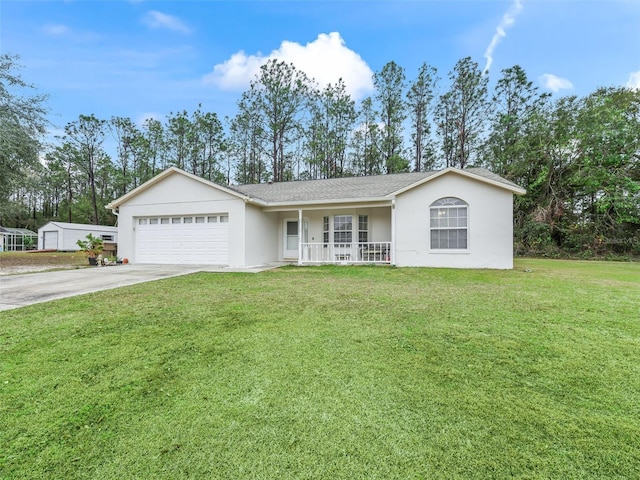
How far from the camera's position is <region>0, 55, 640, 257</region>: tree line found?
15914mm

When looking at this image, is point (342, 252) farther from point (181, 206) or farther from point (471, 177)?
point (181, 206)

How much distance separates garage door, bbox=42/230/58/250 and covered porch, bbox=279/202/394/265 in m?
24.4

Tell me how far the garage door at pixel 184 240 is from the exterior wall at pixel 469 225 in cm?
711

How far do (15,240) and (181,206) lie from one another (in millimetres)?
30354

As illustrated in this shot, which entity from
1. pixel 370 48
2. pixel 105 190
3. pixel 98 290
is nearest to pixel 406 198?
pixel 98 290

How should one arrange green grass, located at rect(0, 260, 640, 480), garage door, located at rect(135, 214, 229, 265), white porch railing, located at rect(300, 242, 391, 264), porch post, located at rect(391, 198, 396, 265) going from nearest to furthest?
green grass, located at rect(0, 260, 640, 480) → porch post, located at rect(391, 198, 396, 265) → garage door, located at rect(135, 214, 229, 265) → white porch railing, located at rect(300, 242, 391, 264)

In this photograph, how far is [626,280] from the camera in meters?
7.91

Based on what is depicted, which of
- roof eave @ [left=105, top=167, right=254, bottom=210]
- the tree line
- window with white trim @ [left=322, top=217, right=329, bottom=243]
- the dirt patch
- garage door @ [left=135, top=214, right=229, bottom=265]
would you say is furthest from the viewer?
the tree line

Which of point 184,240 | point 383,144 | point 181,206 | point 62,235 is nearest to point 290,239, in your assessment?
A: point 184,240

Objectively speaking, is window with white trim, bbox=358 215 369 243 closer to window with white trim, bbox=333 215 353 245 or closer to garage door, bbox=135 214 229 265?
window with white trim, bbox=333 215 353 245

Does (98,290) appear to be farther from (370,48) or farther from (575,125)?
(575,125)

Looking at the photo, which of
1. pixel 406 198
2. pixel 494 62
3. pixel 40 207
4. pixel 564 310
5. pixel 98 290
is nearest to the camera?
pixel 564 310

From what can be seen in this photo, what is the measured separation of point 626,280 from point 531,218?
11424 mm

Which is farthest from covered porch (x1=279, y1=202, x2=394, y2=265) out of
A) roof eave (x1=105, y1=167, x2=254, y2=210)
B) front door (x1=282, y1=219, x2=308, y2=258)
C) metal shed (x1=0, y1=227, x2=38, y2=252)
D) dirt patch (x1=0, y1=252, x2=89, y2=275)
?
metal shed (x1=0, y1=227, x2=38, y2=252)
